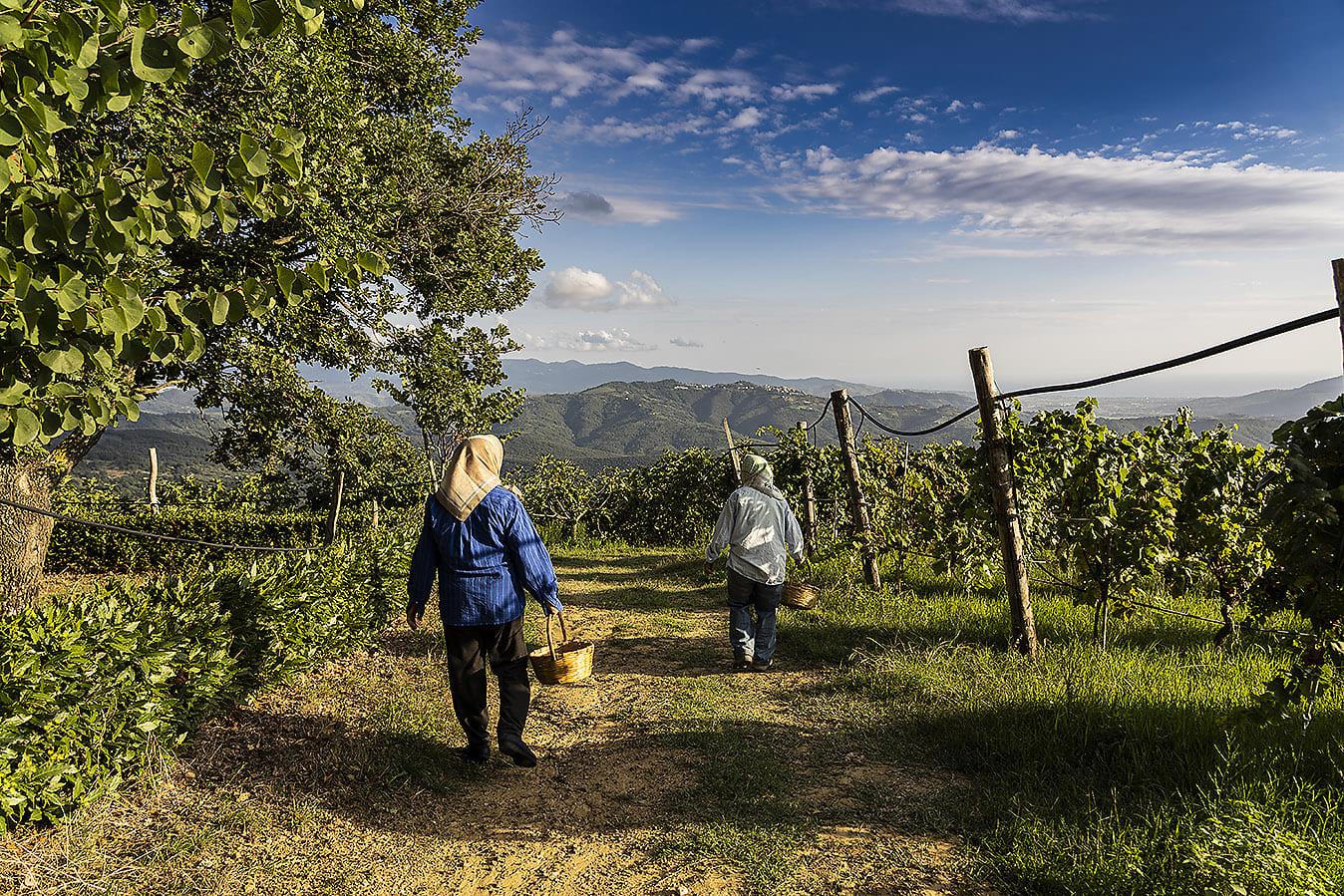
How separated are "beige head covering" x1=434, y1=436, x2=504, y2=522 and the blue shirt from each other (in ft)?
0.18

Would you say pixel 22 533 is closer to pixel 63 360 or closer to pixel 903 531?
pixel 63 360

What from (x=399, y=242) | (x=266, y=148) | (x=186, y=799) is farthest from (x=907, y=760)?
(x=399, y=242)

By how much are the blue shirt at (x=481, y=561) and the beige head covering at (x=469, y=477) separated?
0.18 ft

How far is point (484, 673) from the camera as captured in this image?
454 centimetres

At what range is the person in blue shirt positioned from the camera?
4449mm

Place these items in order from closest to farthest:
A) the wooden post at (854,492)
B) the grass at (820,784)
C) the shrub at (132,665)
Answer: the grass at (820,784), the shrub at (132,665), the wooden post at (854,492)

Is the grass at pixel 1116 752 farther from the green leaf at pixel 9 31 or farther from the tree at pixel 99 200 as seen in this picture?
the green leaf at pixel 9 31

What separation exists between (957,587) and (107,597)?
8427 mm

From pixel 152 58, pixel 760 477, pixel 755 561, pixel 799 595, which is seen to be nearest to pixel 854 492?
pixel 799 595

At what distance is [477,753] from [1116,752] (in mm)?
4038

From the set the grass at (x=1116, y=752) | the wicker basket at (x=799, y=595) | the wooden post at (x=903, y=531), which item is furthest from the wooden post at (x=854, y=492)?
the grass at (x=1116, y=752)

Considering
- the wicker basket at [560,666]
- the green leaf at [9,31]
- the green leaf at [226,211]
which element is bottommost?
the wicker basket at [560,666]

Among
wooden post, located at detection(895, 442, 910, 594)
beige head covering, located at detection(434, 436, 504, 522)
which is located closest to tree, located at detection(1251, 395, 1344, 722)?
beige head covering, located at detection(434, 436, 504, 522)

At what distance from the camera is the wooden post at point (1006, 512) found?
5.86 meters
